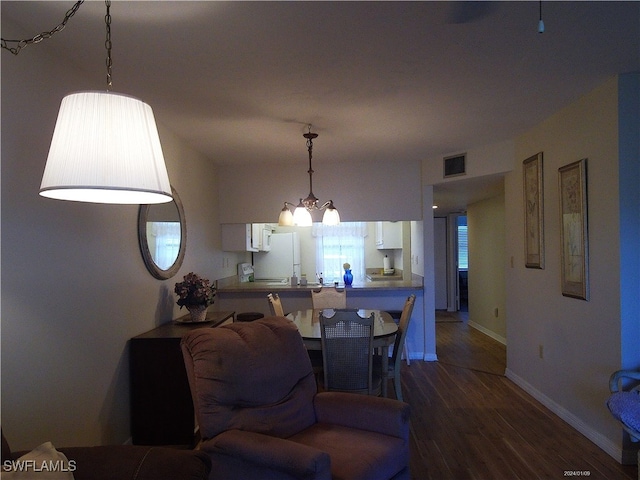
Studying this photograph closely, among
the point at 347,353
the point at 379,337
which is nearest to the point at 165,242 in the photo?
the point at 347,353

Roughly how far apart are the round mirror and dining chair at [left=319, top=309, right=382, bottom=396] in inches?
54.3

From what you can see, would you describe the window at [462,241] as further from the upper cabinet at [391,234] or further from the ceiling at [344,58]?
the ceiling at [344,58]

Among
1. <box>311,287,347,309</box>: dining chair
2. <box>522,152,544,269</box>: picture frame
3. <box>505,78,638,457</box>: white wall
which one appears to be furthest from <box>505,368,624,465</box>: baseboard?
<box>311,287,347,309</box>: dining chair

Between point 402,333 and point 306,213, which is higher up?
point 306,213

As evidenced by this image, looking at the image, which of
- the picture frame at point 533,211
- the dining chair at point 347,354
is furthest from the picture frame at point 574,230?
the dining chair at point 347,354

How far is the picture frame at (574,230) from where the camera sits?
10.4 ft

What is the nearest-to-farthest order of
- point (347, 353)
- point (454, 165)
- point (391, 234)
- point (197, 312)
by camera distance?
point (347, 353)
point (197, 312)
point (454, 165)
point (391, 234)

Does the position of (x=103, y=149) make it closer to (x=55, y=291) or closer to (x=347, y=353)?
(x=55, y=291)

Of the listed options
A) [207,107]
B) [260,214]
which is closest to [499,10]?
[207,107]

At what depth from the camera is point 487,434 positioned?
3.32 meters

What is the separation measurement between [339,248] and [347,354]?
540 centimetres

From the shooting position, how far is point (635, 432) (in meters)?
2.31

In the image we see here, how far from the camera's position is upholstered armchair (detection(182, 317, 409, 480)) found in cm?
181

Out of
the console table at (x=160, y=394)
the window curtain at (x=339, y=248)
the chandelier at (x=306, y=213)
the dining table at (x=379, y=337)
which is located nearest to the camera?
the console table at (x=160, y=394)
